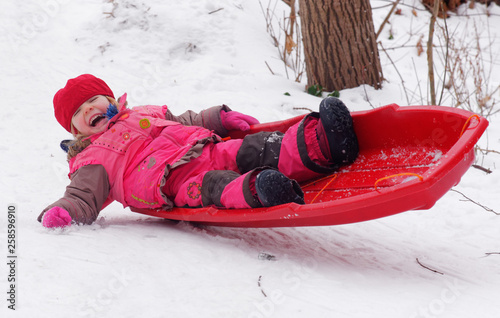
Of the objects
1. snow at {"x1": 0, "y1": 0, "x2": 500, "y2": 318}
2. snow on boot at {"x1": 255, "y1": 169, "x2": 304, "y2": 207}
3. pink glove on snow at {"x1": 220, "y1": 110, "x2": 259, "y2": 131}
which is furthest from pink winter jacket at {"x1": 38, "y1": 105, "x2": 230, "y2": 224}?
snow on boot at {"x1": 255, "y1": 169, "x2": 304, "y2": 207}

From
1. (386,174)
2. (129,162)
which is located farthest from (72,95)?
(386,174)

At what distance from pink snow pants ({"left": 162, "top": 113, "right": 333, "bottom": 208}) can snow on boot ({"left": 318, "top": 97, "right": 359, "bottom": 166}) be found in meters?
0.08

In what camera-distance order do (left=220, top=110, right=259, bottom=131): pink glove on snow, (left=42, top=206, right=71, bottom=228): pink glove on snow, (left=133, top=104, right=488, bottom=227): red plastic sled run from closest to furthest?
(left=133, top=104, right=488, bottom=227): red plastic sled < (left=42, top=206, right=71, bottom=228): pink glove on snow < (left=220, top=110, right=259, bottom=131): pink glove on snow

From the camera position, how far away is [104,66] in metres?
4.61

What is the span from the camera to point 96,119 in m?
2.75

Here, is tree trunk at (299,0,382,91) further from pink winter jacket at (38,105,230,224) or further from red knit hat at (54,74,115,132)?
red knit hat at (54,74,115,132)

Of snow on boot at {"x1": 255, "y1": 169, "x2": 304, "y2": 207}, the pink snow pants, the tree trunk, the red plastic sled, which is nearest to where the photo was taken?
the red plastic sled

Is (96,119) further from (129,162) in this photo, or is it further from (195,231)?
(195,231)

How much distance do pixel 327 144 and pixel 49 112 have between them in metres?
2.50

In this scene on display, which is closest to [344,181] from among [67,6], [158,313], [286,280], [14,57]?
[286,280]

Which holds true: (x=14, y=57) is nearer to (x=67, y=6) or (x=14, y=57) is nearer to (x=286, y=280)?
(x=67, y=6)

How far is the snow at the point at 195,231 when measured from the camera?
5.59ft

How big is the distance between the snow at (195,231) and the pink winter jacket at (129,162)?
0.13 meters

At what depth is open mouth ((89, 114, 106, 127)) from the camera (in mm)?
2729
